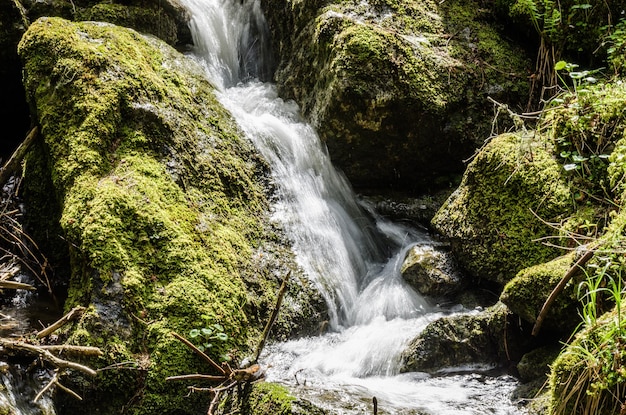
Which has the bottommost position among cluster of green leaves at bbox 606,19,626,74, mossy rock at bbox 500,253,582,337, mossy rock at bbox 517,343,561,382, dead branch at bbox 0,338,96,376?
dead branch at bbox 0,338,96,376

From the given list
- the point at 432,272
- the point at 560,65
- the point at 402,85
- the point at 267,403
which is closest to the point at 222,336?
the point at 267,403

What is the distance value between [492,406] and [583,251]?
1.27 meters

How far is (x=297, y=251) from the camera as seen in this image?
500cm

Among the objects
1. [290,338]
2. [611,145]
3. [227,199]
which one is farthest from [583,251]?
[227,199]

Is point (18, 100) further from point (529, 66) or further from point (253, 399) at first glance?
point (529, 66)

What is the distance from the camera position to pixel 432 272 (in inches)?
195

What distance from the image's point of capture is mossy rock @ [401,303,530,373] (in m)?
4.10

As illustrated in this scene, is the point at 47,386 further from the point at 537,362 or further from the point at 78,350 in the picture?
the point at 537,362

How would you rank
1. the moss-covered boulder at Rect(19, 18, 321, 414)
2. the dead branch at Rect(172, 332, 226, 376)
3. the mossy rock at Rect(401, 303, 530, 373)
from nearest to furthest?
the dead branch at Rect(172, 332, 226, 376) < the moss-covered boulder at Rect(19, 18, 321, 414) < the mossy rock at Rect(401, 303, 530, 373)

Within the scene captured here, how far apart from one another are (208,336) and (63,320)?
94 cm

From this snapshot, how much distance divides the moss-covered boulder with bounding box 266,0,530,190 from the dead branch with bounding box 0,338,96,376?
3.91 meters

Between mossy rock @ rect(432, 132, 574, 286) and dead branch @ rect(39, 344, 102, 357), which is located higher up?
mossy rock @ rect(432, 132, 574, 286)

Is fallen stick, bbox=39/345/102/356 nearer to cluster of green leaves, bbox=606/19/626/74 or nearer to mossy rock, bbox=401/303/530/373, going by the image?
mossy rock, bbox=401/303/530/373

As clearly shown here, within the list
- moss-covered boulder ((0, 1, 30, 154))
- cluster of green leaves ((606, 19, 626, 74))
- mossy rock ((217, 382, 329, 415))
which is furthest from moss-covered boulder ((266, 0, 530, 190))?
mossy rock ((217, 382, 329, 415))
